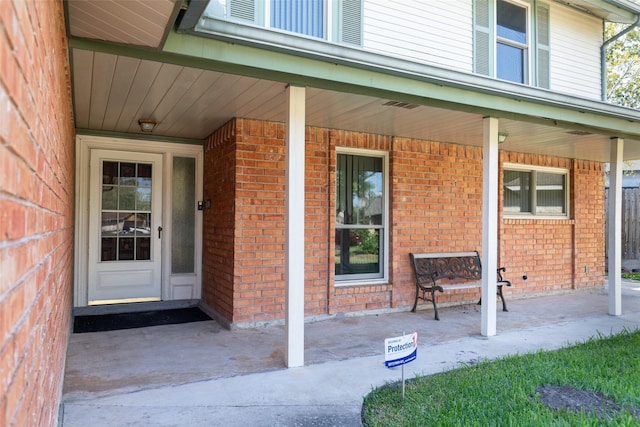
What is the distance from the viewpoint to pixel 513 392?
3.62m

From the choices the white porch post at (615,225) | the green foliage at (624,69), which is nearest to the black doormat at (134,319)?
the white porch post at (615,225)

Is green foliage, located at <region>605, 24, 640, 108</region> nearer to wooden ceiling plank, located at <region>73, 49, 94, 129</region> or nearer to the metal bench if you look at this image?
the metal bench

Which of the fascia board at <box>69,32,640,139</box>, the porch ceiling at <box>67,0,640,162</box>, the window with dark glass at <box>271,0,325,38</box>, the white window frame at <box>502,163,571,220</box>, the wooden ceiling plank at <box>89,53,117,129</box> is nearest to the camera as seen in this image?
the porch ceiling at <box>67,0,640,162</box>

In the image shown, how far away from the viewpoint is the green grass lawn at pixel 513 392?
318 cm

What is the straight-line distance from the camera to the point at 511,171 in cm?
852

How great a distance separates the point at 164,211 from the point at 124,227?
0.64 meters

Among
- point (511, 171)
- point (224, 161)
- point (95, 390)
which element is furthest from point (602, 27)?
point (95, 390)

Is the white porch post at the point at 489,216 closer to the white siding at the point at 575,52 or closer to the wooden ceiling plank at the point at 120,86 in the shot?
the white siding at the point at 575,52

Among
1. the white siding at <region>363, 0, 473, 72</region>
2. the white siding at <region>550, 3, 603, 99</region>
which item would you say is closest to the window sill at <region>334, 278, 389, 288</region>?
the white siding at <region>363, 0, 473, 72</region>

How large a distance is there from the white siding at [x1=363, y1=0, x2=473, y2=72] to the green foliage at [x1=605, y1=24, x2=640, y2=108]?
14529mm

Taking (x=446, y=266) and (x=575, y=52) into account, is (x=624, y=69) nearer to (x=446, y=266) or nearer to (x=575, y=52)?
(x=575, y=52)

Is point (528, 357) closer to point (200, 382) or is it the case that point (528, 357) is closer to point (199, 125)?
point (200, 382)

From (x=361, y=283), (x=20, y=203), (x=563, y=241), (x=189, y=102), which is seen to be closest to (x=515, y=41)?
(x=563, y=241)

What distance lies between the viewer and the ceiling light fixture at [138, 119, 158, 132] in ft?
19.1
